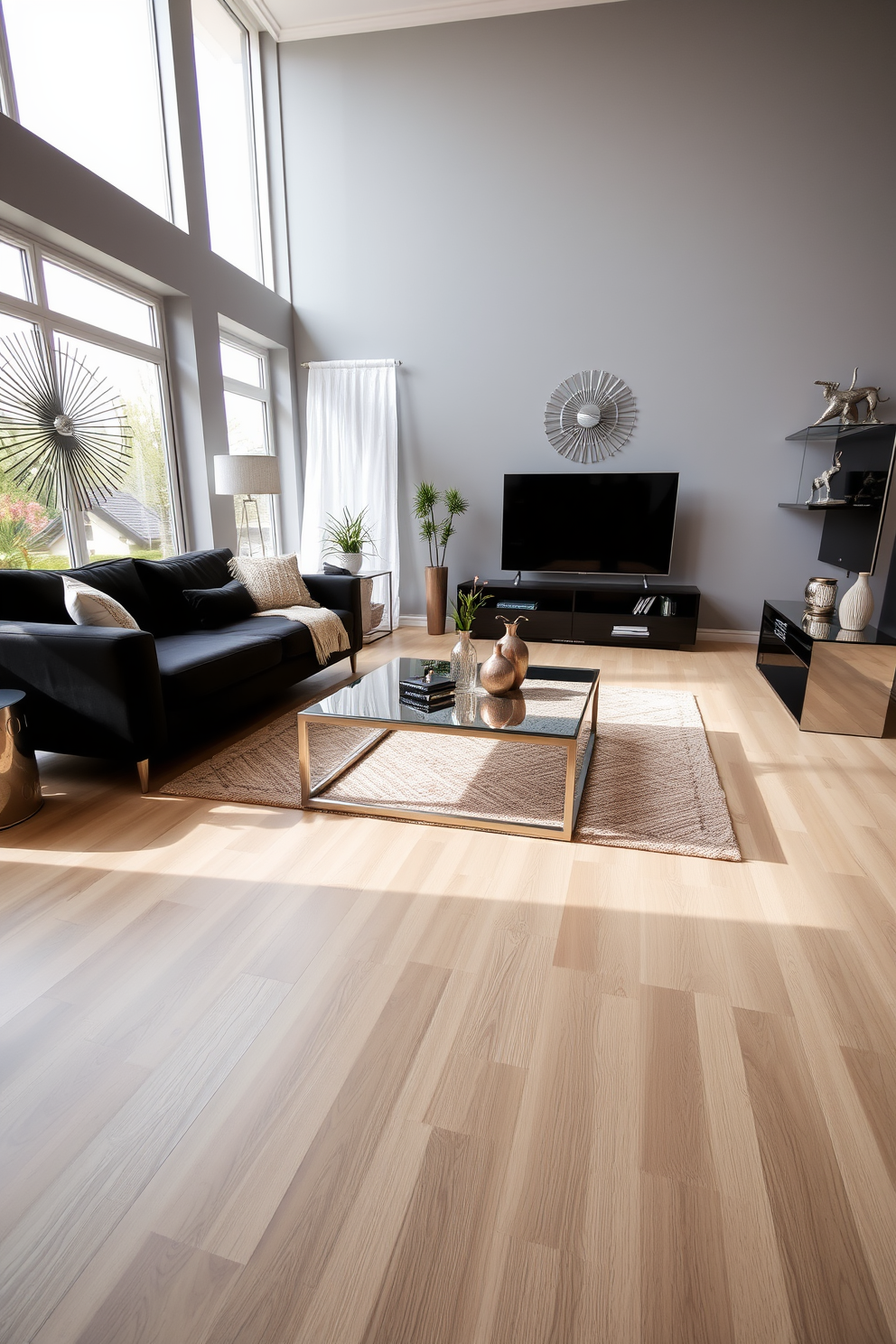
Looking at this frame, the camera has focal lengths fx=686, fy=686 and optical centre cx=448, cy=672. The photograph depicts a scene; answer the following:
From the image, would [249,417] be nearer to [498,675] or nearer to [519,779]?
[498,675]

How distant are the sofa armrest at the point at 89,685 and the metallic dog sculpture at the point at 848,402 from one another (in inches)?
171

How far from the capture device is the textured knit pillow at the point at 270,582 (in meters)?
3.97

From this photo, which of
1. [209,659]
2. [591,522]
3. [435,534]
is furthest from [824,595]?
[209,659]

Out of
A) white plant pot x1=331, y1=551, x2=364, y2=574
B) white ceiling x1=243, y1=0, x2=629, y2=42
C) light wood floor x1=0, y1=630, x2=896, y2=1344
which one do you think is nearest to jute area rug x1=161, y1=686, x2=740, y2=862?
light wood floor x1=0, y1=630, x2=896, y2=1344

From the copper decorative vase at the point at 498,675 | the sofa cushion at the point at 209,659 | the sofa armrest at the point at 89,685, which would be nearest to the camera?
the sofa armrest at the point at 89,685

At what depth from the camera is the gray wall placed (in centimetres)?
461

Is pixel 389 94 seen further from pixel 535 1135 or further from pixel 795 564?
pixel 535 1135

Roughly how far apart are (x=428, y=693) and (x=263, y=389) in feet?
13.9

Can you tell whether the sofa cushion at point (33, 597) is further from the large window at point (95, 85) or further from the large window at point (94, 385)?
the large window at point (95, 85)

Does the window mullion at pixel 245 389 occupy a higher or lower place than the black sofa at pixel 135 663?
higher

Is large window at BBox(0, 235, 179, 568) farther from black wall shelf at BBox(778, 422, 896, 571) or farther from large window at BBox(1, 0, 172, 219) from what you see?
black wall shelf at BBox(778, 422, 896, 571)

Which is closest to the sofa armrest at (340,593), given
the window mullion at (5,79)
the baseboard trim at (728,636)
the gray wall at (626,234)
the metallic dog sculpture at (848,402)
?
the gray wall at (626,234)

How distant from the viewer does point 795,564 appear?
512 centimetres

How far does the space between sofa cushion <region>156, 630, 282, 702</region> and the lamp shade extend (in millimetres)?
1221
